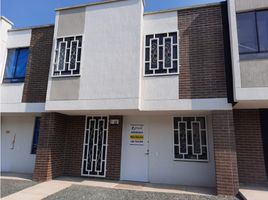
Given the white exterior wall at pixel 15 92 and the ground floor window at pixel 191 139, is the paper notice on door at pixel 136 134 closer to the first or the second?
the ground floor window at pixel 191 139

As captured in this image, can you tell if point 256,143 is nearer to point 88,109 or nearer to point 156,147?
point 156,147

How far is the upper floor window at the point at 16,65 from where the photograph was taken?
28.6 ft

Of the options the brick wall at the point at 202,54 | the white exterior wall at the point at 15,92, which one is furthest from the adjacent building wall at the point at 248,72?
the white exterior wall at the point at 15,92

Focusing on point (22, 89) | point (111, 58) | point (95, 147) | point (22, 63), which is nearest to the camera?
point (111, 58)

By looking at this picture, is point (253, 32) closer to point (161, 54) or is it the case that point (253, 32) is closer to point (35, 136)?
point (161, 54)

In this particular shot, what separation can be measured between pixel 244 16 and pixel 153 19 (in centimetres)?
304

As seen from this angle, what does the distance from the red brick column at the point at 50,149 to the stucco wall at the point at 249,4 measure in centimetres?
757

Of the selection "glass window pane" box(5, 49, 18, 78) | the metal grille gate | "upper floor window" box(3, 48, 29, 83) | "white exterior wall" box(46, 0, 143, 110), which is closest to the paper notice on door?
the metal grille gate

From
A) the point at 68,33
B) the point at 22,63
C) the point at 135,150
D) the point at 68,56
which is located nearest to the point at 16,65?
the point at 22,63

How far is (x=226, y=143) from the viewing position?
617 centimetres

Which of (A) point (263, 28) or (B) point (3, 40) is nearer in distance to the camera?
(A) point (263, 28)

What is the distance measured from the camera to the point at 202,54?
6.85m

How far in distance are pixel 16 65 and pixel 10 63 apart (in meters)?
0.39

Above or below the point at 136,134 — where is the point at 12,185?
below
